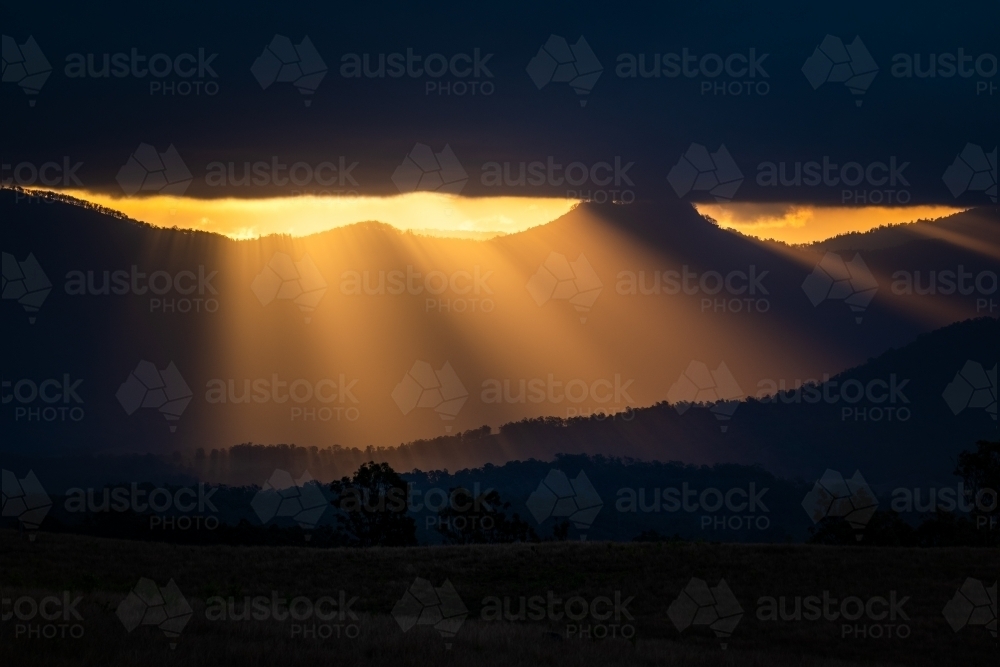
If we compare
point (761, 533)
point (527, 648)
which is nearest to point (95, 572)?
point (527, 648)

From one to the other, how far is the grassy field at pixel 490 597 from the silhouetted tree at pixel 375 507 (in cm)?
2089

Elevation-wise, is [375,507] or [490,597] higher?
[490,597]

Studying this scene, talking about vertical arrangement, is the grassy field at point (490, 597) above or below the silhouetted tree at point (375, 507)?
above

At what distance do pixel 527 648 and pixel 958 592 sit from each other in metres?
17.8

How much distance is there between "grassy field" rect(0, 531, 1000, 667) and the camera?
Result: 1364cm

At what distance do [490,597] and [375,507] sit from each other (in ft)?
109

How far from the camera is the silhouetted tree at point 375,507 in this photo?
5928cm

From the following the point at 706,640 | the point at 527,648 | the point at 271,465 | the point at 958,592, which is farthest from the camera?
the point at 271,465

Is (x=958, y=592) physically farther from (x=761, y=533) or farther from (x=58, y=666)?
(x=761, y=533)

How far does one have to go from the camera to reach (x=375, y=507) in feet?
198

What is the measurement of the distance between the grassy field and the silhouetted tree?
20.9 metres

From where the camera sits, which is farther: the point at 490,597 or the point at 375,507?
the point at 375,507

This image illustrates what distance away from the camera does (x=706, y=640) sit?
76.8 ft

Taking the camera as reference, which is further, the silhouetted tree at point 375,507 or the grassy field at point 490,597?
the silhouetted tree at point 375,507
